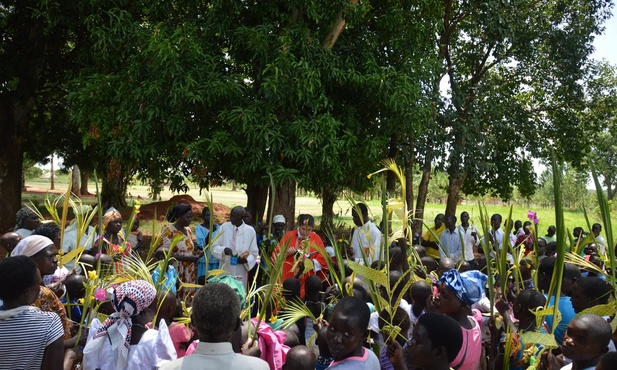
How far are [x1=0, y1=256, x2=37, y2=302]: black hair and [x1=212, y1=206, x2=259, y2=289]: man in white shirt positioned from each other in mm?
4048

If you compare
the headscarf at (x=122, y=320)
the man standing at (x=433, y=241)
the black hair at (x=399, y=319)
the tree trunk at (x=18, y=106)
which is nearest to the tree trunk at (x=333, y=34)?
the man standing at (x=433, y=241)

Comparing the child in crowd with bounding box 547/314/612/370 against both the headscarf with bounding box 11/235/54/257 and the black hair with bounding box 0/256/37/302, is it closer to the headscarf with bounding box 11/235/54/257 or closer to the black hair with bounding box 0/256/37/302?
the black hair with bounding box 0/256/37/302

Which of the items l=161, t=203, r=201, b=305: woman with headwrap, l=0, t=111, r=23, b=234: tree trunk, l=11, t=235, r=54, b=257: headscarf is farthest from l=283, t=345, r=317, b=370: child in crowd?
l=0, t=111, r=23, b=234: tree trunk

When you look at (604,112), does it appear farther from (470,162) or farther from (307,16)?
(307,16)

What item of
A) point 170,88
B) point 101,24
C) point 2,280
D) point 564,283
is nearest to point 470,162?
point 170,88

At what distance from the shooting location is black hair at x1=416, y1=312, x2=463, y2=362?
294cm

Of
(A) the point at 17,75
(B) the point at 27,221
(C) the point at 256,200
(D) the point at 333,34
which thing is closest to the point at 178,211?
(B) the point at 27,221

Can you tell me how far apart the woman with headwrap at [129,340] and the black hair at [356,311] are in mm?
904

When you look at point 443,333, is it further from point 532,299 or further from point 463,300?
point 532,299

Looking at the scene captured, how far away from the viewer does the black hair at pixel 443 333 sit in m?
2.94

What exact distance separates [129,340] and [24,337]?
491 millimetres

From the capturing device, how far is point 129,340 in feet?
10.1

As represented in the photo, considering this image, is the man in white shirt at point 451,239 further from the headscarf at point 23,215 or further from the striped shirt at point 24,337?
the striped shirt at point 24,337

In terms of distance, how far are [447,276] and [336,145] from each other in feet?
20.2
